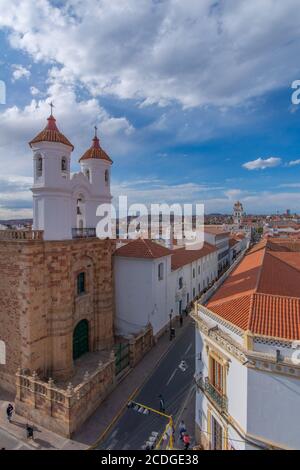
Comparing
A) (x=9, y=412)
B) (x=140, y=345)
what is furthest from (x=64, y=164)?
(x=9, y=412)

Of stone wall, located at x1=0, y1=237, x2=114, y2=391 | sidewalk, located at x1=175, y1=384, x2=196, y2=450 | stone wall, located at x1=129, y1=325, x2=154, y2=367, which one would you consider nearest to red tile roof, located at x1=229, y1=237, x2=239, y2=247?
stone wall, located at x1=129, y1=325, x2=154, y2=367

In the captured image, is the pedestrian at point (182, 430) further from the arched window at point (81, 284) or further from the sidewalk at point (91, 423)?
the arched window at point (81, 284)

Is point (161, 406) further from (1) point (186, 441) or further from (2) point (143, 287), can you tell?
(2) point (143, 287)

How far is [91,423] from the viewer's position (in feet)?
57.2

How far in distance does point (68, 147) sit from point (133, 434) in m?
19.3

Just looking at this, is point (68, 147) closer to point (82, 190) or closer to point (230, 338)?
point (82, 190)

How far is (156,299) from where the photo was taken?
2825 centimetres

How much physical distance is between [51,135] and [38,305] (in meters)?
12.2

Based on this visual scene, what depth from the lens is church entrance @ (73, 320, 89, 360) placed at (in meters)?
24.1

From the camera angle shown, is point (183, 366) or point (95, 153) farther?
point (95, 153)

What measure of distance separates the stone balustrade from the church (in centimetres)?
7

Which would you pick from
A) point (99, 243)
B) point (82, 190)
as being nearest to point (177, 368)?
point (99, 243)

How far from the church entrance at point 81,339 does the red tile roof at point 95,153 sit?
47.1 feet

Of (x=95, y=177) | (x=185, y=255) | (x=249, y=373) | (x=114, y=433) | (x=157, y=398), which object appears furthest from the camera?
(x=185, y=255)
